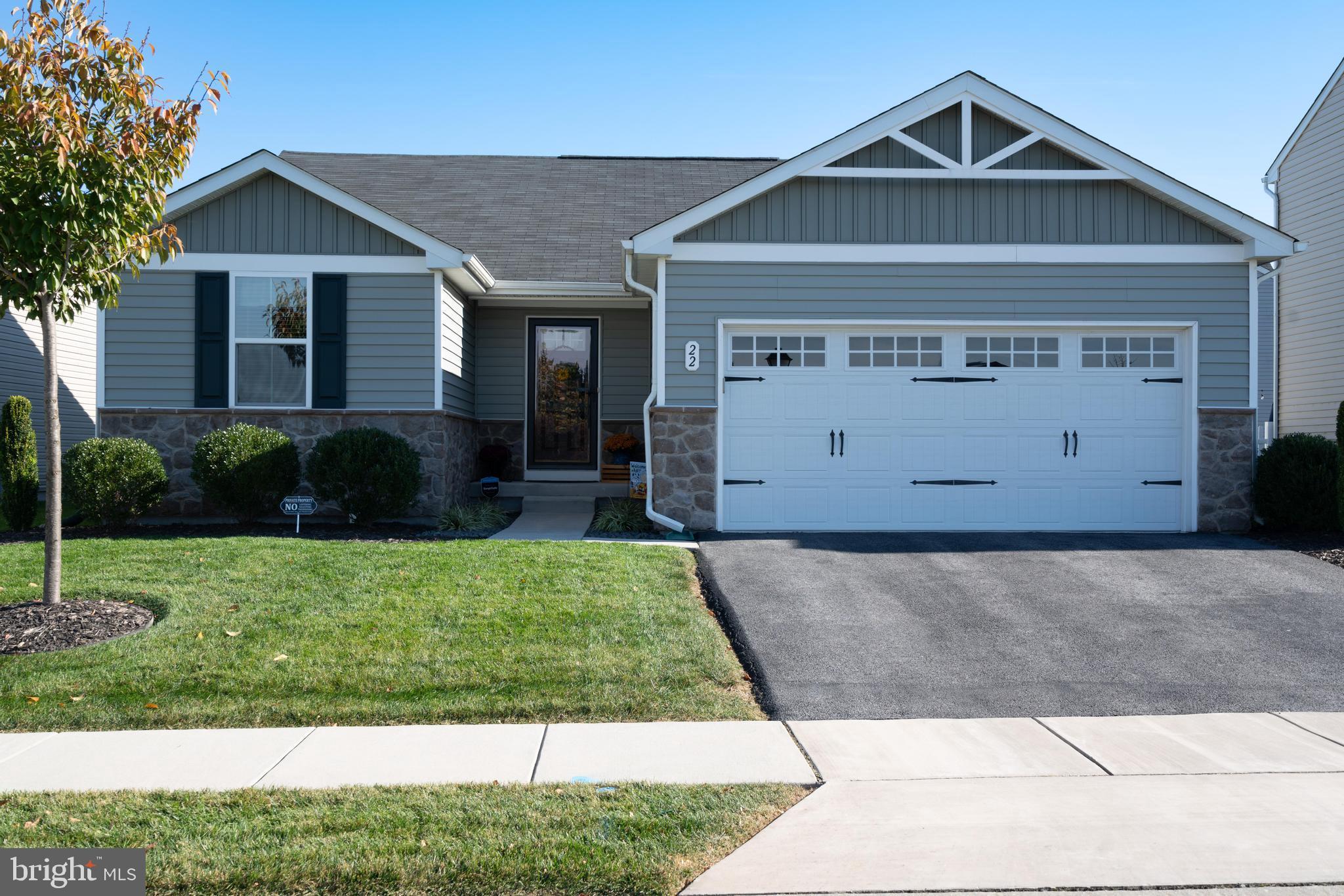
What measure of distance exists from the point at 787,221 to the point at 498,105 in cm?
487

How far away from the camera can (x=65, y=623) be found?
665 centimetres

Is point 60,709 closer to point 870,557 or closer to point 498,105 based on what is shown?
point 870,557

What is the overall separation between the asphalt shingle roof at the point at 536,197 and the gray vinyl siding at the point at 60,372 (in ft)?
15.5

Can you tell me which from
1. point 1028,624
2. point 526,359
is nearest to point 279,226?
point 526,359

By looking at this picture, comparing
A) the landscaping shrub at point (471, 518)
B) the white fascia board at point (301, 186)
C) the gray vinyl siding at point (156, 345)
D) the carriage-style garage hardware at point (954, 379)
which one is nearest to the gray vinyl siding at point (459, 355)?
the white fascia board at point (301, 186)

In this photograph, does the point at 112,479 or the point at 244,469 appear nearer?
the point at 112,479

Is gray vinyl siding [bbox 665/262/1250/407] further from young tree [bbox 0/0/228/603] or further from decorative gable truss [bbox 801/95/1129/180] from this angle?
young tree [bbox 0/0/228/603]

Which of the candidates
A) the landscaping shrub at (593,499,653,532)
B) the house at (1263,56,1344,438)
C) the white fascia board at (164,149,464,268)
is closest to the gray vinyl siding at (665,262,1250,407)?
the landscaping shrub at (593,499,653,532)

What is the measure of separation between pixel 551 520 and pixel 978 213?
20.0 feet

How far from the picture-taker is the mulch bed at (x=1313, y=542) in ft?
30.5

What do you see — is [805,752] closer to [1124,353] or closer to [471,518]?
[471,518]

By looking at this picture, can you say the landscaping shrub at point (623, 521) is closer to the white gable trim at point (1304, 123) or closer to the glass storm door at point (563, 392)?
the glass storm door at point (563, 392)

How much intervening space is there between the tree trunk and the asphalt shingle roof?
23.0ft

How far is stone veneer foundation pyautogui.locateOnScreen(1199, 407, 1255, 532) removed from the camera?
10.9 metres
